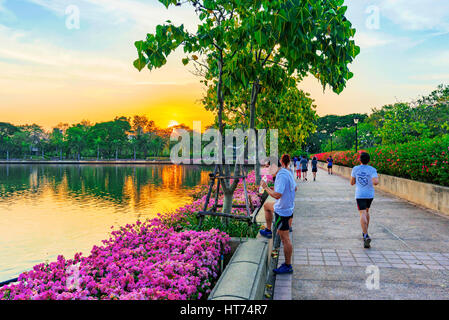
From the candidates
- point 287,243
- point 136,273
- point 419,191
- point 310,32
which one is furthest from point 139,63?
point 419,191

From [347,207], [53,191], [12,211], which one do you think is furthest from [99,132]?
[347,207]

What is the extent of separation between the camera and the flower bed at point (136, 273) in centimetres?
360

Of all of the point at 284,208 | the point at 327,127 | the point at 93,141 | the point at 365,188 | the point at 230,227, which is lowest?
the point at 230,227

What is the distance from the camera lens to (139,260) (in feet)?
15.4

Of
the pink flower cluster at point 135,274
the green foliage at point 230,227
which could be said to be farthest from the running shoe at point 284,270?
the green foliage at point 230,227

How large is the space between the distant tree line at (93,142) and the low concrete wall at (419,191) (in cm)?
10114

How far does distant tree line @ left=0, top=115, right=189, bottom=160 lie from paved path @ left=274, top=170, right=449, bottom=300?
347ft

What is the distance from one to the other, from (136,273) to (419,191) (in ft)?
37.0

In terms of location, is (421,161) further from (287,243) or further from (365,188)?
(287,243)

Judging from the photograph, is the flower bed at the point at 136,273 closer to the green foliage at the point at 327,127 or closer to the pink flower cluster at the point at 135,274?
the pink flower cluster at the point at 135,274

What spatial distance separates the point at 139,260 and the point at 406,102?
39.2m

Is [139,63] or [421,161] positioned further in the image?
[421,161]

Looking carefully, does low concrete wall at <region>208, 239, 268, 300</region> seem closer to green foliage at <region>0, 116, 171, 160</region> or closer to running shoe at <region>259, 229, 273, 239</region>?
running shoe at <region>259, 229, 273, 239</region>

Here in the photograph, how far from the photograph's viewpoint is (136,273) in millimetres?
4340
